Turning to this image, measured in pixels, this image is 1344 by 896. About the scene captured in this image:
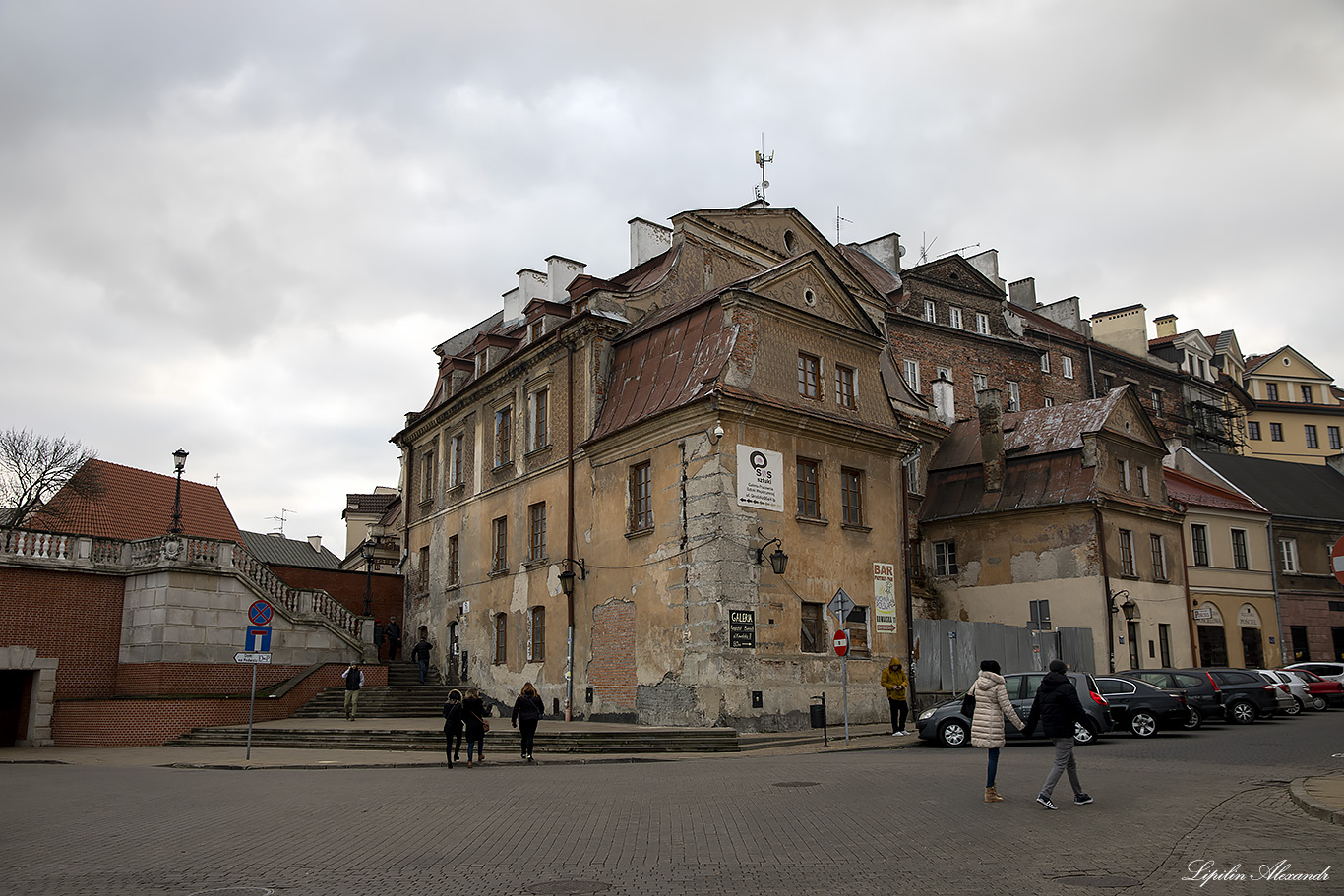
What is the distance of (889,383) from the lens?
36.0 m

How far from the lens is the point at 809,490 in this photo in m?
24.8

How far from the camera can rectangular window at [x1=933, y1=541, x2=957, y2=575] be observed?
3634cm

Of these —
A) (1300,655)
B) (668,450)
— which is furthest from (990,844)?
(1300,655)

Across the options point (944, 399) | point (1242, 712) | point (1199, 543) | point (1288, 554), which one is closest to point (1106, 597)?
point (1242, 712)

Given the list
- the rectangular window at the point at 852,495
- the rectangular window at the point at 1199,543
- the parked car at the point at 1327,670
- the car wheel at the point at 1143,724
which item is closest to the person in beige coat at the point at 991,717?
the car wheel at the point at 1143,724

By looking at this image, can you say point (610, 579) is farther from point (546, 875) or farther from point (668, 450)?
point (546, 875)

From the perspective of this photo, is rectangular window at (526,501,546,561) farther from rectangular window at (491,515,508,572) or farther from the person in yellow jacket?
the person in yellow jacket

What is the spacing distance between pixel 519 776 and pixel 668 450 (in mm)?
9910

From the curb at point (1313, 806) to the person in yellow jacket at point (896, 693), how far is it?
33.6 feet

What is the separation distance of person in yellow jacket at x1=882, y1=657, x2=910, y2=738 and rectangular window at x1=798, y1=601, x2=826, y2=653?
199 centimetres

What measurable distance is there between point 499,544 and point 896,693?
13479 mm

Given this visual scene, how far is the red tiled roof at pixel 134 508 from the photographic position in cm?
3488

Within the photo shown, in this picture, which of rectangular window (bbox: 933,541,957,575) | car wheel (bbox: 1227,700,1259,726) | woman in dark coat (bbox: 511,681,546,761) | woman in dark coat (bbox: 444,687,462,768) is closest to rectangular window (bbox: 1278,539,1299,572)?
rectangular window (bbox: 933,541,957,575)

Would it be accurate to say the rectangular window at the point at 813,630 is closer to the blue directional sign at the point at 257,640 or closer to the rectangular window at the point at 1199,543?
the blue directional sign at the point at 257,640
